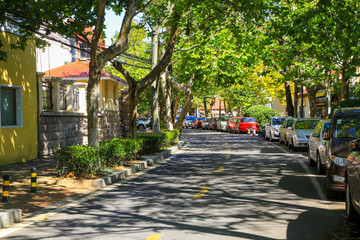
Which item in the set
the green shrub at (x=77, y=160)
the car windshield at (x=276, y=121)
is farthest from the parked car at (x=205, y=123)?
the green shrub at (x=77, y=160)

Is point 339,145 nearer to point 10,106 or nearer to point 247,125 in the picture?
point 10,106

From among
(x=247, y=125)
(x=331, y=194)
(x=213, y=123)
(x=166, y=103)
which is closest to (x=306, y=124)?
(x=166, y=103)

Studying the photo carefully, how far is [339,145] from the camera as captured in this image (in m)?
9.18

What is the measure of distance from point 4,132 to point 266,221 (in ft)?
35.9

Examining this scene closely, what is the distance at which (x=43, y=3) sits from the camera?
1460cm

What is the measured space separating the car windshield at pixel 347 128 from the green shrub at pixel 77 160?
5.92 metres

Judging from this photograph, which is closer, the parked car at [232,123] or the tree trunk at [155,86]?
the tree trunk at [155,86]

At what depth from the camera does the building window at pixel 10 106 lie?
1573 cm

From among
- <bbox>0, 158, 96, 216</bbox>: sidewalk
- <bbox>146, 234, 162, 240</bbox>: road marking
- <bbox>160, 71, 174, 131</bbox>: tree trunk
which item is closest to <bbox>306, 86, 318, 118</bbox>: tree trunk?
<bbox>160, 71, 174, 131</bbox>: tree trunk

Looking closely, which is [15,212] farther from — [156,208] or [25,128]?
[25,128]

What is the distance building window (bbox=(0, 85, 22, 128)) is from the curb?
4.77 meters

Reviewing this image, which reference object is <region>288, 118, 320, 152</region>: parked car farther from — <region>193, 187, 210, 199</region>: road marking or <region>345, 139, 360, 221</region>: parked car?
<region>345, 139, 360, 221</region>: parked car

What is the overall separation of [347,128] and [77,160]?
637cm

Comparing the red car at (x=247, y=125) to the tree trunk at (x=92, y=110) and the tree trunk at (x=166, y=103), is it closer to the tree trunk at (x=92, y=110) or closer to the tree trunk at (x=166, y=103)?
the tree trunk at (x=166, y=103)
